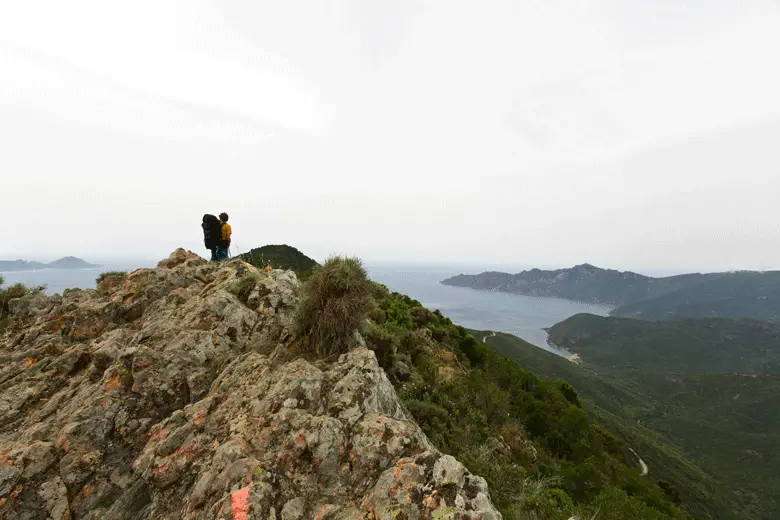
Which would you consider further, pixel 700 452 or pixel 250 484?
pixel 700 452

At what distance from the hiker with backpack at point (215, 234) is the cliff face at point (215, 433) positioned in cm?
712

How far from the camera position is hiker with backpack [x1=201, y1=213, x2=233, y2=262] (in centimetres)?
1753

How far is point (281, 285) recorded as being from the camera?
12.6 meters

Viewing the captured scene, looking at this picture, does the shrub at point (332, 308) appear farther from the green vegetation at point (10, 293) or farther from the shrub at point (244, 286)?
the green vegetation at point (10, 293)

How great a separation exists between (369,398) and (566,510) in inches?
339

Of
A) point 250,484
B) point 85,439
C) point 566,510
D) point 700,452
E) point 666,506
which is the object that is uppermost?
point 250,484

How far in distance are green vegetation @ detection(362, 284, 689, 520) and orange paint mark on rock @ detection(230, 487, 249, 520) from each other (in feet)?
17.2

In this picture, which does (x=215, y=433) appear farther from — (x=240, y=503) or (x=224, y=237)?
(x=224, y=237)

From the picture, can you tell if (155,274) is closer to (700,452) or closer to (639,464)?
(639,464)

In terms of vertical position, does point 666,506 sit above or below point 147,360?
below

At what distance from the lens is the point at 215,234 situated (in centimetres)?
1789

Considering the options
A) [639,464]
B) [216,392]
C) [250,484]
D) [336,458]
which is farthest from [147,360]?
[639,464]

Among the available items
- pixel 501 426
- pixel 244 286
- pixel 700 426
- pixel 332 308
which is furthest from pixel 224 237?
pixel 700 426

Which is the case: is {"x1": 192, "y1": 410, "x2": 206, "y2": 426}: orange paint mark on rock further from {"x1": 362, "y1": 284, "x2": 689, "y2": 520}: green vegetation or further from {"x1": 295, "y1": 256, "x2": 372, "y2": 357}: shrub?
{"x1": 362, "y1": 284, "x2": 689, "y2": 520}: green vegetation
